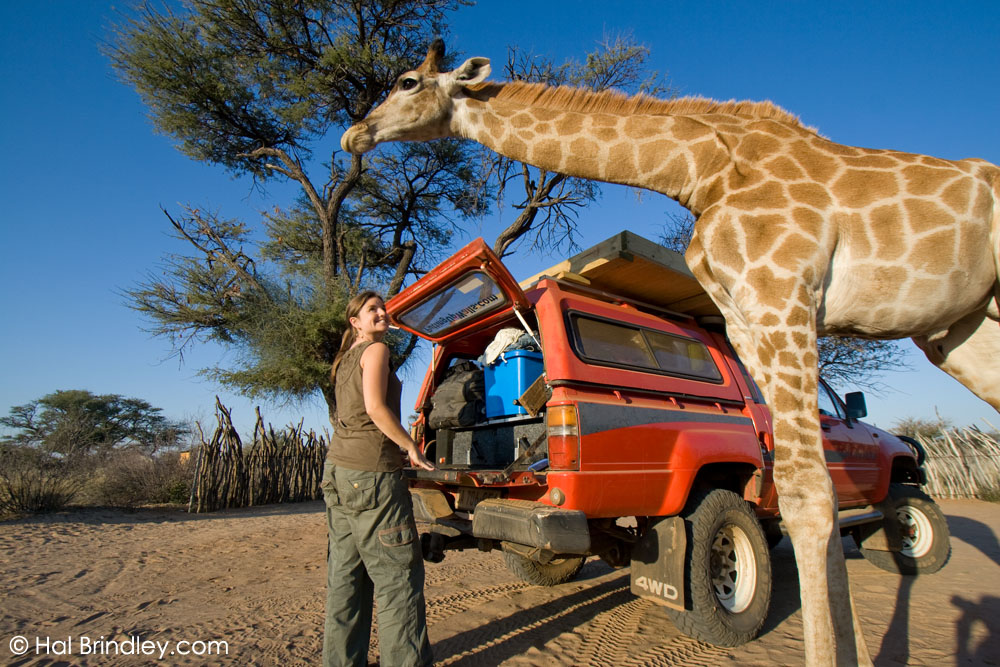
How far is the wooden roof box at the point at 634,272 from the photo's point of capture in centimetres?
354

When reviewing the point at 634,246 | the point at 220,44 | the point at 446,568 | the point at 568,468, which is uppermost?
the point at 220,44

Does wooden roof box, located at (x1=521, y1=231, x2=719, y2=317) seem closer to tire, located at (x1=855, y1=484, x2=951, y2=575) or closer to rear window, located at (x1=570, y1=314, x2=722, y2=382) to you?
rear window, located at (x1=570, y1=314, x2=722, y2=382)

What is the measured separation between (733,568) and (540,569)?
5.55ft

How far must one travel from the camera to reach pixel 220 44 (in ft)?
41.4

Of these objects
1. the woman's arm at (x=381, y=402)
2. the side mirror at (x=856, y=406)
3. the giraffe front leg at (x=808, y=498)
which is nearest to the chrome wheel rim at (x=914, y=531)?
the side mirror at (x=856, y=406)

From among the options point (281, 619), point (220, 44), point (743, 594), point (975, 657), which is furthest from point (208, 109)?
point (975, 657)

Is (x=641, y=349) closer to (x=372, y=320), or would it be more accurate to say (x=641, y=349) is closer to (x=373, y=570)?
(x=372, y=320)

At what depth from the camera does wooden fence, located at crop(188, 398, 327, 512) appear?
33.3 ft

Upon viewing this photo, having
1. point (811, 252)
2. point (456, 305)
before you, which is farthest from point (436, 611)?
point (811, 252)

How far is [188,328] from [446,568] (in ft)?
36.0

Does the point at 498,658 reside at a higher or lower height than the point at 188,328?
lower

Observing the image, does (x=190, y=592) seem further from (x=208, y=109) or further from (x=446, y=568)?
(x=208, y=109)

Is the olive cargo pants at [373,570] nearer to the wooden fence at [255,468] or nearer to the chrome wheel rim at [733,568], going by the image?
the chrome wheel rim at [733,568]

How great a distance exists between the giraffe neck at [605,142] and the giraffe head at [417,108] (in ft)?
0.46
